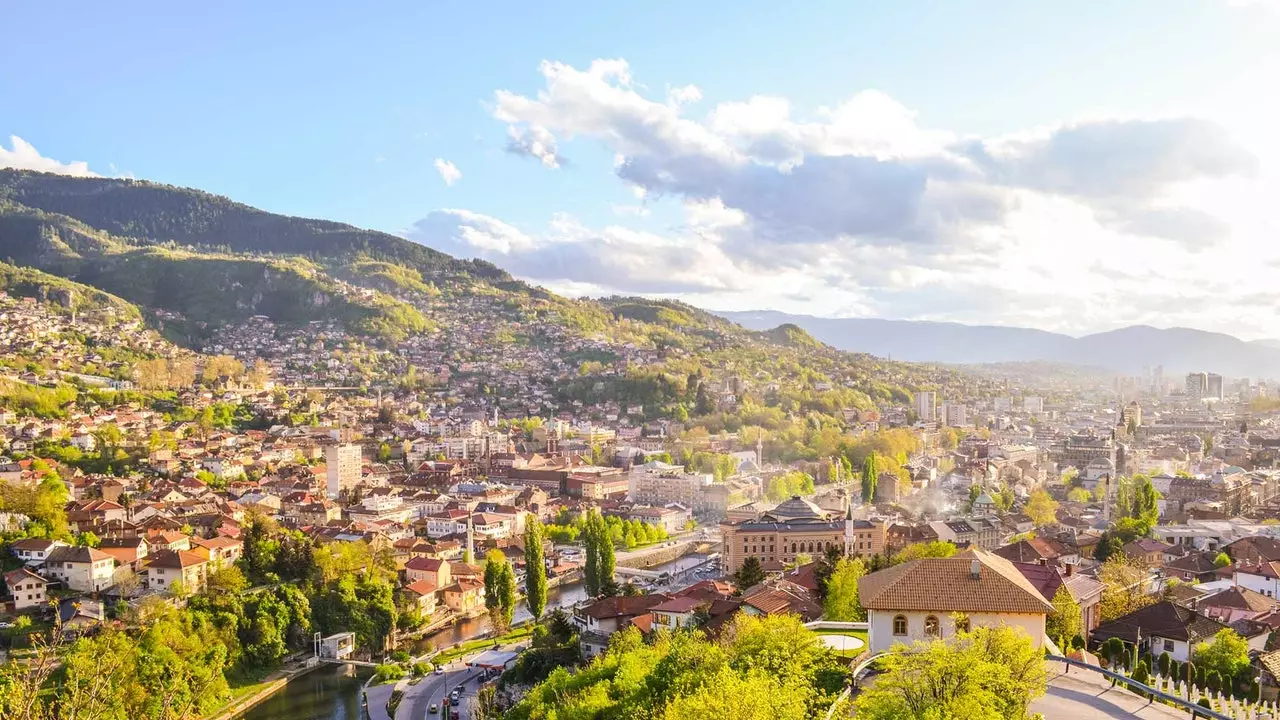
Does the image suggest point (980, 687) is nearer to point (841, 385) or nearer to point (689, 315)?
point (841, 385)

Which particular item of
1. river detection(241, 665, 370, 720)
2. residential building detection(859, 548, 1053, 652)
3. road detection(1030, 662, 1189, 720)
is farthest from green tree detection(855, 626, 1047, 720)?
river detection(241, 665, 370, 720)

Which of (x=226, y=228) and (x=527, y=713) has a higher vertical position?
(x=226, y=228)

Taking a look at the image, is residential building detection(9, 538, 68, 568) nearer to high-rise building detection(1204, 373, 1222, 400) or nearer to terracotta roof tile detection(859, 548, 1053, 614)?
terracotta roof tile detection(859, 548, 1053, 614)

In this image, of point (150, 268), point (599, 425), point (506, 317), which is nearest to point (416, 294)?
point (506, 317)

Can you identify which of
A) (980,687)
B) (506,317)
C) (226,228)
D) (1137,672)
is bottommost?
(1137,672)

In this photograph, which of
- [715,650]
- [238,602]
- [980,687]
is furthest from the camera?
[238,602]

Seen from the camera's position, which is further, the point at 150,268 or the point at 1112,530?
the point at 150,268

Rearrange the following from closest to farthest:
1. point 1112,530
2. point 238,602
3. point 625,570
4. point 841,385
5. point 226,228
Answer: point 238,602, point 1112,530, point 625,570, point 841,385, point 226,228
